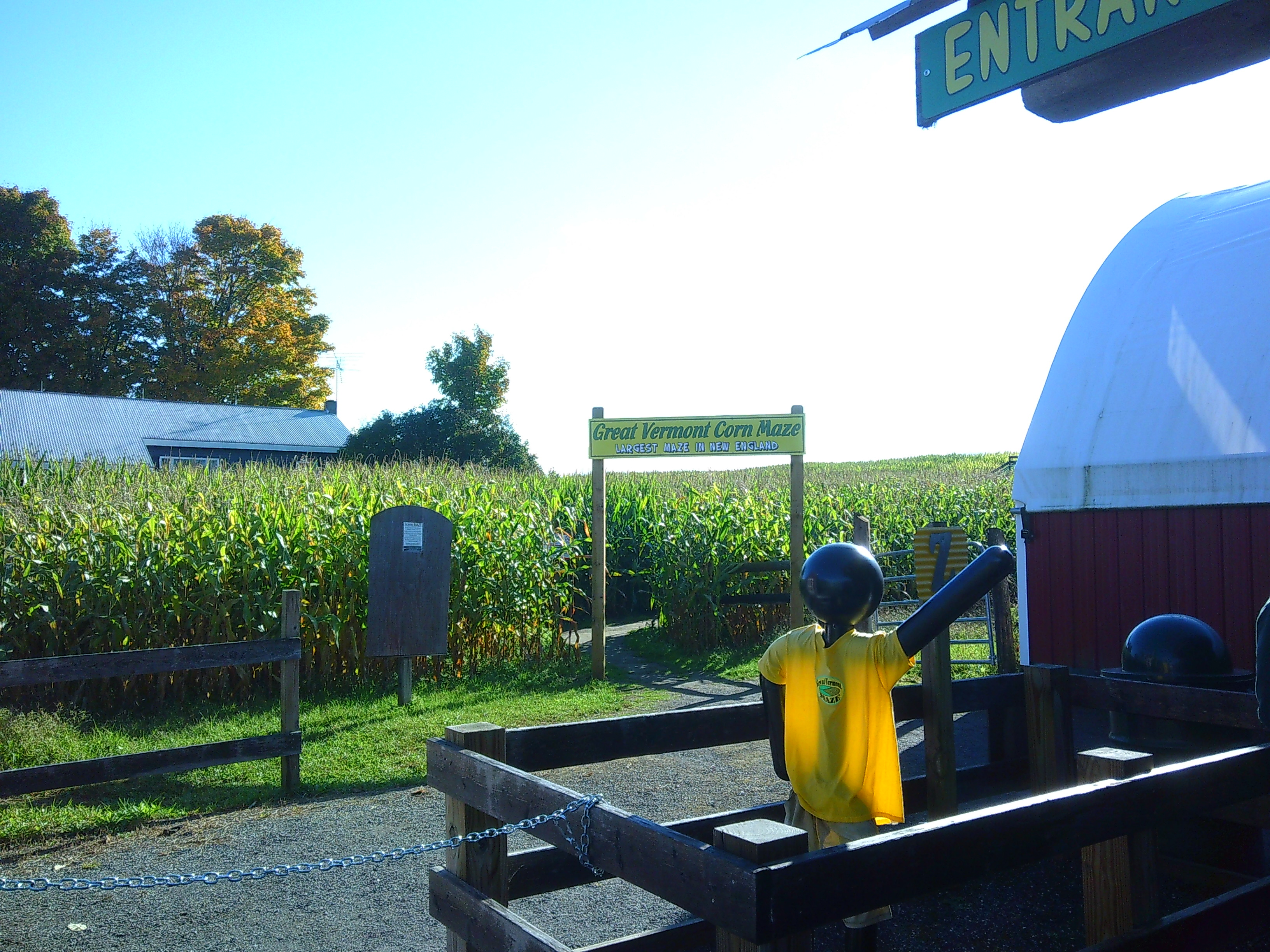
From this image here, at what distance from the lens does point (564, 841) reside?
8.00 feet

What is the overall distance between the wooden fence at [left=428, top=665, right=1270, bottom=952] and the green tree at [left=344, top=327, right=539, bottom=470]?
88.5 ft

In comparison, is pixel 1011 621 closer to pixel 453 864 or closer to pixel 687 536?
pixel 687 536

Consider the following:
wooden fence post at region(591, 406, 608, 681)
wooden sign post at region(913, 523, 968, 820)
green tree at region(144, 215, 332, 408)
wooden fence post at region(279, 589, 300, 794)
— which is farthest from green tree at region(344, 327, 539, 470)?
wooden sign post at region(913, 523, 968, 820)

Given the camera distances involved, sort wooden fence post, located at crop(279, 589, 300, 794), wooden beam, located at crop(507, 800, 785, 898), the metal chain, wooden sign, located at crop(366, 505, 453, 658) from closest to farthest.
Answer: the metal chain < wooden beam, located at crop(507, 800, 785, 898) < wooden fence post, located at crop(279, 589, 300, 794) < wooden sign, located at crop(366, 505, 453, 658)

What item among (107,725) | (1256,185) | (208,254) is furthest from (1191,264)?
(208,254)

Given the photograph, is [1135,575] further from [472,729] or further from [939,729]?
[472,729]

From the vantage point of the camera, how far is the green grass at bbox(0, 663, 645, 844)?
21.0 feet

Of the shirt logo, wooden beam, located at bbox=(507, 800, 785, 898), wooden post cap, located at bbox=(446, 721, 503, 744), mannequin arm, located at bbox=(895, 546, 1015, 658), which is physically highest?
mannequin arm, located at bbox=(895, 546, 1015, 658)

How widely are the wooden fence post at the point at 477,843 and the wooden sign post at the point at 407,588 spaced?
6.42m

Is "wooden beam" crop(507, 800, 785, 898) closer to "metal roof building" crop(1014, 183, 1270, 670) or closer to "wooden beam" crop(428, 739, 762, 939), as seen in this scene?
"wooden beam" crop(428, 739, 762, 939)

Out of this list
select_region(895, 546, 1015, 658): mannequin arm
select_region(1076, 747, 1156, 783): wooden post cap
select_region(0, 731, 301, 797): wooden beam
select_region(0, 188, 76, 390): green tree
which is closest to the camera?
select_region(1076, 747, 1156, 783): wooden post cap

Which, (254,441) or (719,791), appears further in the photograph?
(254,441)

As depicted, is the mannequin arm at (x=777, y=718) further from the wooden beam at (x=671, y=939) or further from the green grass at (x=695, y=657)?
the green grass at (x=695, y=657)

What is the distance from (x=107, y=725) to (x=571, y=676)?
478 cm
